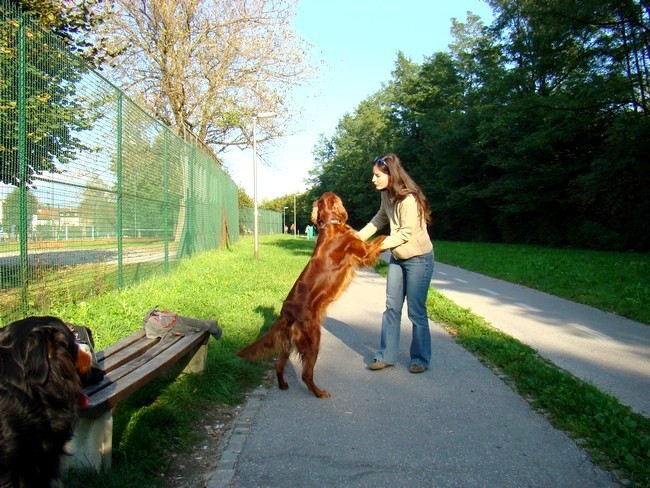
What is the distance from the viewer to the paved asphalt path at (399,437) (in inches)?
108

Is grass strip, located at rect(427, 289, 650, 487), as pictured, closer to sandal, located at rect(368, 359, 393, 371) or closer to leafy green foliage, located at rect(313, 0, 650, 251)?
sandal, located at rect(368, 359, 393, 371)

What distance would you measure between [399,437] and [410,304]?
62.9 inches

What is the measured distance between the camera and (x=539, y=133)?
72.6 ft

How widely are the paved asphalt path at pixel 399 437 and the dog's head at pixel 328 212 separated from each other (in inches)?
55.1

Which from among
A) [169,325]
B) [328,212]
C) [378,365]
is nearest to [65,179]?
[169,325]

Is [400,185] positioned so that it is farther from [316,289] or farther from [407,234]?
[316,289]

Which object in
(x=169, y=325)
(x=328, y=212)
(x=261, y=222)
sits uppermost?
(x=261, y=222)

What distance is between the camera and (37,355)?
203 centimetres

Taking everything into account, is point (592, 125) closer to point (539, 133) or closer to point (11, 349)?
point (539, 133)

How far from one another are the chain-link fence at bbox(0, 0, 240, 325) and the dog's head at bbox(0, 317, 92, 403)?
295cm

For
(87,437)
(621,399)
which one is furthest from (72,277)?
(621,399)

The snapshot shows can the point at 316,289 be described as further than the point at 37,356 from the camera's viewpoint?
Yes

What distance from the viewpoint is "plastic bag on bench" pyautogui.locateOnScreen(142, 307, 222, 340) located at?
13.0ft

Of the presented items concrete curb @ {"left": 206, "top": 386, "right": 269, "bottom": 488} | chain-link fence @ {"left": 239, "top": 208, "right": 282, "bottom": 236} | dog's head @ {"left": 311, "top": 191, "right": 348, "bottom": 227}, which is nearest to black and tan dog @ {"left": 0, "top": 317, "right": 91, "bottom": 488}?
concrete curb @ {"left": 206, "top": 386, "right": 269, "bottom": 488}
